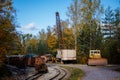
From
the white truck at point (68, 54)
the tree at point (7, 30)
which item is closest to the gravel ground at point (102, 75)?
the tree at point (7, 30)

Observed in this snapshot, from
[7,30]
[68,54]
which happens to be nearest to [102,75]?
[7,30]

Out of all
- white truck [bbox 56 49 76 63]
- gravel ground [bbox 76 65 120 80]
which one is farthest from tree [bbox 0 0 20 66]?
white truck [bbox 56 49 76 63]

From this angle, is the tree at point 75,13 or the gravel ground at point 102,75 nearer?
the gravel ground at point 102,75

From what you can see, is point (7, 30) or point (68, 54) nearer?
point (7, 30)

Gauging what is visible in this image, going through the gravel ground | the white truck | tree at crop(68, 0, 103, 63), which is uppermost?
tree at crop(68, 0, 103, 63)

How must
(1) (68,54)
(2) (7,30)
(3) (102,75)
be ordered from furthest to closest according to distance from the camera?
(1) (68,54) < (3) (102,75) < (2) (7,30)

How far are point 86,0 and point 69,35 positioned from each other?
1210 cm

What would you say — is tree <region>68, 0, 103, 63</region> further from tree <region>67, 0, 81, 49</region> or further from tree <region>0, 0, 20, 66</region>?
tree <region>0, 0, 20, 66</region>

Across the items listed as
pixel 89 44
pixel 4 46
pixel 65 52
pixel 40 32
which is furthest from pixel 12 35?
pixel 40 32

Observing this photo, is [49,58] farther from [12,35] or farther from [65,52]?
[12,35]

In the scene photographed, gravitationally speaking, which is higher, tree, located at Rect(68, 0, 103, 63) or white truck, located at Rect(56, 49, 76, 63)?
tree, located at Rect(68, 0, 103, 63)

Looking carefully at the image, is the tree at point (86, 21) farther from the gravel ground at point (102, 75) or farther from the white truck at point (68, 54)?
the gravel ground at point (102, 75)

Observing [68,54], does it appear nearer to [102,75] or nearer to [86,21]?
[86,21]

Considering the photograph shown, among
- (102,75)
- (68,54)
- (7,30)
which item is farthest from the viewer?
(68,54)
